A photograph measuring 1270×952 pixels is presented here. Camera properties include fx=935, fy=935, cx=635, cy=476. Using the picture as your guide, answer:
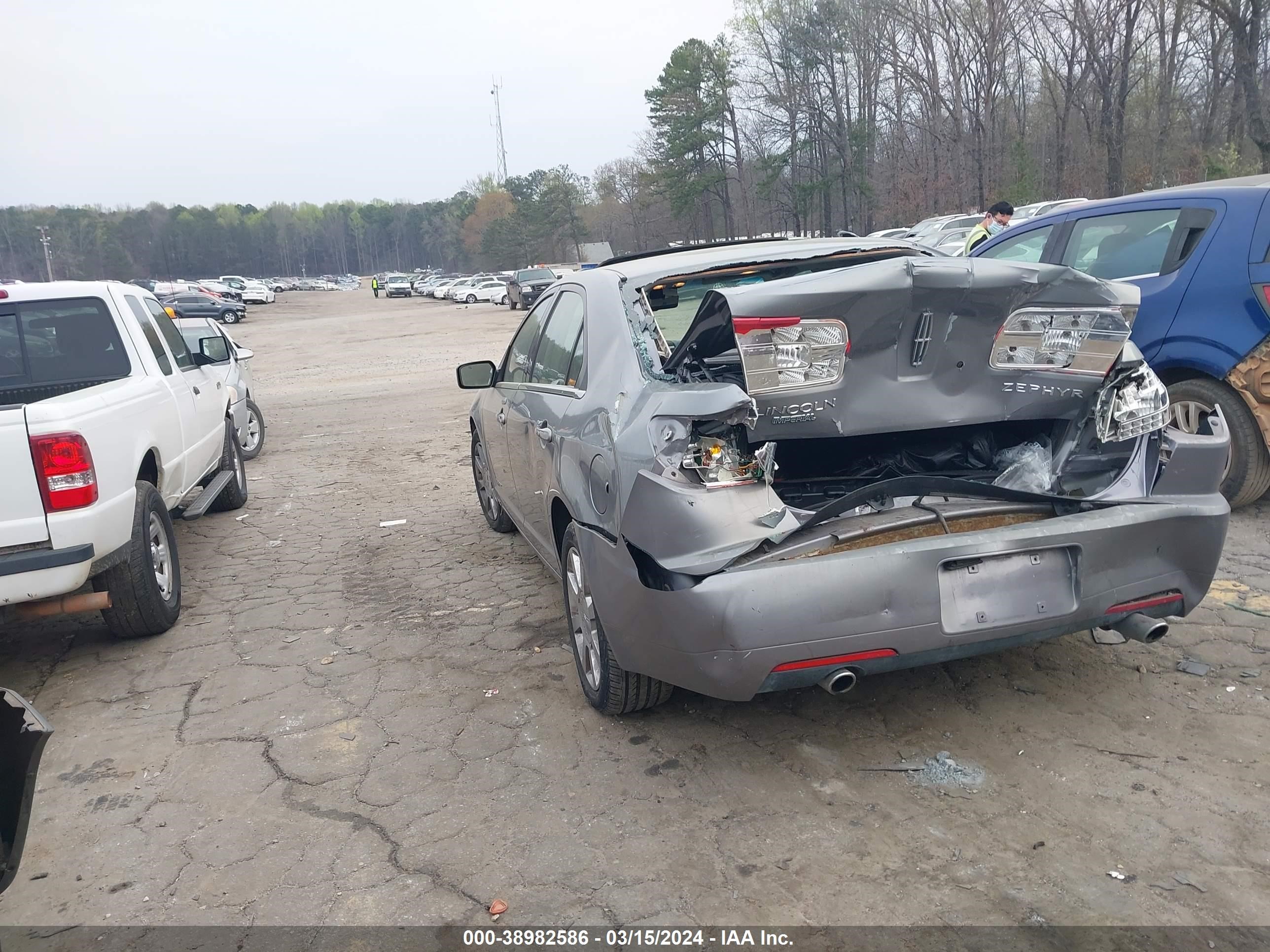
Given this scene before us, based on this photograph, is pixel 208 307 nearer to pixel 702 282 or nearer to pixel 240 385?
pixel 240 385

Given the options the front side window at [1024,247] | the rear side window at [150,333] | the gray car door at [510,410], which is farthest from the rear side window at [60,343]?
the front side window at [1024,247]

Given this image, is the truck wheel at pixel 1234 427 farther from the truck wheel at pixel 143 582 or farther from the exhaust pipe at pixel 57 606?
the exhaust pipe at pixel 57 606

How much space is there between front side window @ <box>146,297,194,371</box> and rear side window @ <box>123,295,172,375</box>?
0.57ft

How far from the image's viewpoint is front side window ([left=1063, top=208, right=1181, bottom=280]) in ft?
18.6

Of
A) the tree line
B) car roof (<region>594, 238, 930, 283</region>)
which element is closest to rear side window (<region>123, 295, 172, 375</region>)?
car roof (<region>594, 238, 930, 283</region>)

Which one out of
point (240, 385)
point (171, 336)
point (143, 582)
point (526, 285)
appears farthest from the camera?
point (526, 285)

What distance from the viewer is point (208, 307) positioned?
42594mm

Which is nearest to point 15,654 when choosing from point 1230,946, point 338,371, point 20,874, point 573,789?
point 20,874

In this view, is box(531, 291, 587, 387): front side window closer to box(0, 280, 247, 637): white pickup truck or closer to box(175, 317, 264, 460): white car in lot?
box(0, 280, 247, 637): white pickup truck

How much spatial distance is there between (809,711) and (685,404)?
1.44m

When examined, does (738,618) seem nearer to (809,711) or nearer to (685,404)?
(685,404)

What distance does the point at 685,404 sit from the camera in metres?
3.07

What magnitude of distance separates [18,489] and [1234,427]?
6210mm

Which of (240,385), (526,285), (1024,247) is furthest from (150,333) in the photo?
(526,285)
